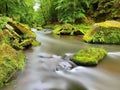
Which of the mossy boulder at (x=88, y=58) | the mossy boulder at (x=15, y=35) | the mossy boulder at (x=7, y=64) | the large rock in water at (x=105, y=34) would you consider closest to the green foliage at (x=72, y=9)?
the large rock in water at (x=105, y=34)

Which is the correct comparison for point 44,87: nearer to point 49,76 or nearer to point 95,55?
point 49,76

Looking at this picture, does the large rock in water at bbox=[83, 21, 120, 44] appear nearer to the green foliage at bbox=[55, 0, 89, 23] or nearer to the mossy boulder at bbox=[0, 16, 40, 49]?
the mossy boulder at bbox=[0, 16, 40, 49]

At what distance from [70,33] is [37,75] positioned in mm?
14240

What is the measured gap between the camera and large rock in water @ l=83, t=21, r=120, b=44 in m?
15.9

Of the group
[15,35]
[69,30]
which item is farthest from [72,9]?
[15,35]

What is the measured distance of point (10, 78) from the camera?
7512 millimetres

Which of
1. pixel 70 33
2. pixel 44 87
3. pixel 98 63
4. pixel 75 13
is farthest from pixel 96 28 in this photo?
pixel 75 13

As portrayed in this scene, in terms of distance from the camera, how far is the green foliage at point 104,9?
26.5m

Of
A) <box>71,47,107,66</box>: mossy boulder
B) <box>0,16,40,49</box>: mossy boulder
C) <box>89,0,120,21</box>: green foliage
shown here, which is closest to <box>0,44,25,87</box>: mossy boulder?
<box>0,16,40,49</box>: mossy boulder

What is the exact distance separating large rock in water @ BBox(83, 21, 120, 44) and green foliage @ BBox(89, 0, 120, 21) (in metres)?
9.90

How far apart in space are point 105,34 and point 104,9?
13557 millimetres

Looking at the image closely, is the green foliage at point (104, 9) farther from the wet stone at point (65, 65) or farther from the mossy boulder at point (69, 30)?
the wet stone at point (65, 65)

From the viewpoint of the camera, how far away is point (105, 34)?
635 inches

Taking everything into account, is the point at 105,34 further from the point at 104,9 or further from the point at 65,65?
the point at 104,9
